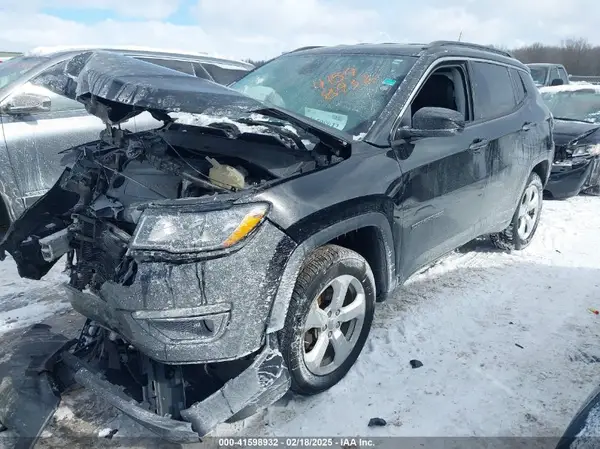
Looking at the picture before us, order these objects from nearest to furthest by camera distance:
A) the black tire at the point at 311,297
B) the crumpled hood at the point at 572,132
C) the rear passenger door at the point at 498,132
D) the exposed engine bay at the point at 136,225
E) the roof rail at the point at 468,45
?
the exposed engine bay at the point at 136,225 < the black tire at the point at 311,297 < the roof rail at the point at 468,45 < the rear passenger door at the point at 498,132 < the crumpled hood at the point at 572,132

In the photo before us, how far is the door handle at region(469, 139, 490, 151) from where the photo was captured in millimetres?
3596

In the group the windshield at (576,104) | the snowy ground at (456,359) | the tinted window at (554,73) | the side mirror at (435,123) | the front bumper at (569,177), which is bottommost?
the snowy ground at (456,359)

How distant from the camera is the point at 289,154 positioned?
2.57 metres

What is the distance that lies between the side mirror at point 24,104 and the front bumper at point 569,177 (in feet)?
19.7

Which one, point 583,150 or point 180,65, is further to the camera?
point 583,150

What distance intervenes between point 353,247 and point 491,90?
2.08 meters

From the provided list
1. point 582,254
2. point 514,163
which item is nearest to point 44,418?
point 514,163

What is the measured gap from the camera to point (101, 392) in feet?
7.20

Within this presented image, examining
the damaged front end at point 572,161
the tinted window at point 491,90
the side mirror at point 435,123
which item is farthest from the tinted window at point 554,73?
the side mirror at point 435,123

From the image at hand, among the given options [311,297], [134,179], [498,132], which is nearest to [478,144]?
Answer: [498,132]

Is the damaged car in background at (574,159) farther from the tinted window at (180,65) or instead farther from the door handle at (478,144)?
the tinted window at (180,65)

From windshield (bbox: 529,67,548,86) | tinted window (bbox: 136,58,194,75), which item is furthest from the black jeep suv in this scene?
windshield (bbox: 529,67,548,86)

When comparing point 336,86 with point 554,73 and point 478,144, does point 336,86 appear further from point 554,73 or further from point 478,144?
point 554,73

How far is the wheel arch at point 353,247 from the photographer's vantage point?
2.21 metres
